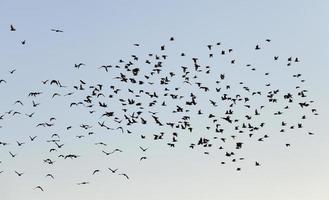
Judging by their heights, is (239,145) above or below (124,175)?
above

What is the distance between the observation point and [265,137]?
219ft

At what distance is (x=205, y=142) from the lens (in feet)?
221

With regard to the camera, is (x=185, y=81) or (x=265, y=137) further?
(x=265, y=137)

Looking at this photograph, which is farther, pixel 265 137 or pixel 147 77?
pixel 265 137

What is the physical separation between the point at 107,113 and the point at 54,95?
4045 mm

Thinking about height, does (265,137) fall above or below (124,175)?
above

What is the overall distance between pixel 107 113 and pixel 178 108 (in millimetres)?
5309

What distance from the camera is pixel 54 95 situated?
204 feet


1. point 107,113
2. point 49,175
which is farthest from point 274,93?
point 49,175

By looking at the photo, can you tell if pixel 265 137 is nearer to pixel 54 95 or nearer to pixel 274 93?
pixel 274 93

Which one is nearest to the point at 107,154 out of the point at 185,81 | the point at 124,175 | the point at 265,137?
the point at 124,175

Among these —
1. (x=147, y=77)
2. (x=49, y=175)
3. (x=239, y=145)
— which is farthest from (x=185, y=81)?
(x=49, y=175)

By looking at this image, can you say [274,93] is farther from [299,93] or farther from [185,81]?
[185,81]

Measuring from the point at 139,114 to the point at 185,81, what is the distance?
16.8 feet
